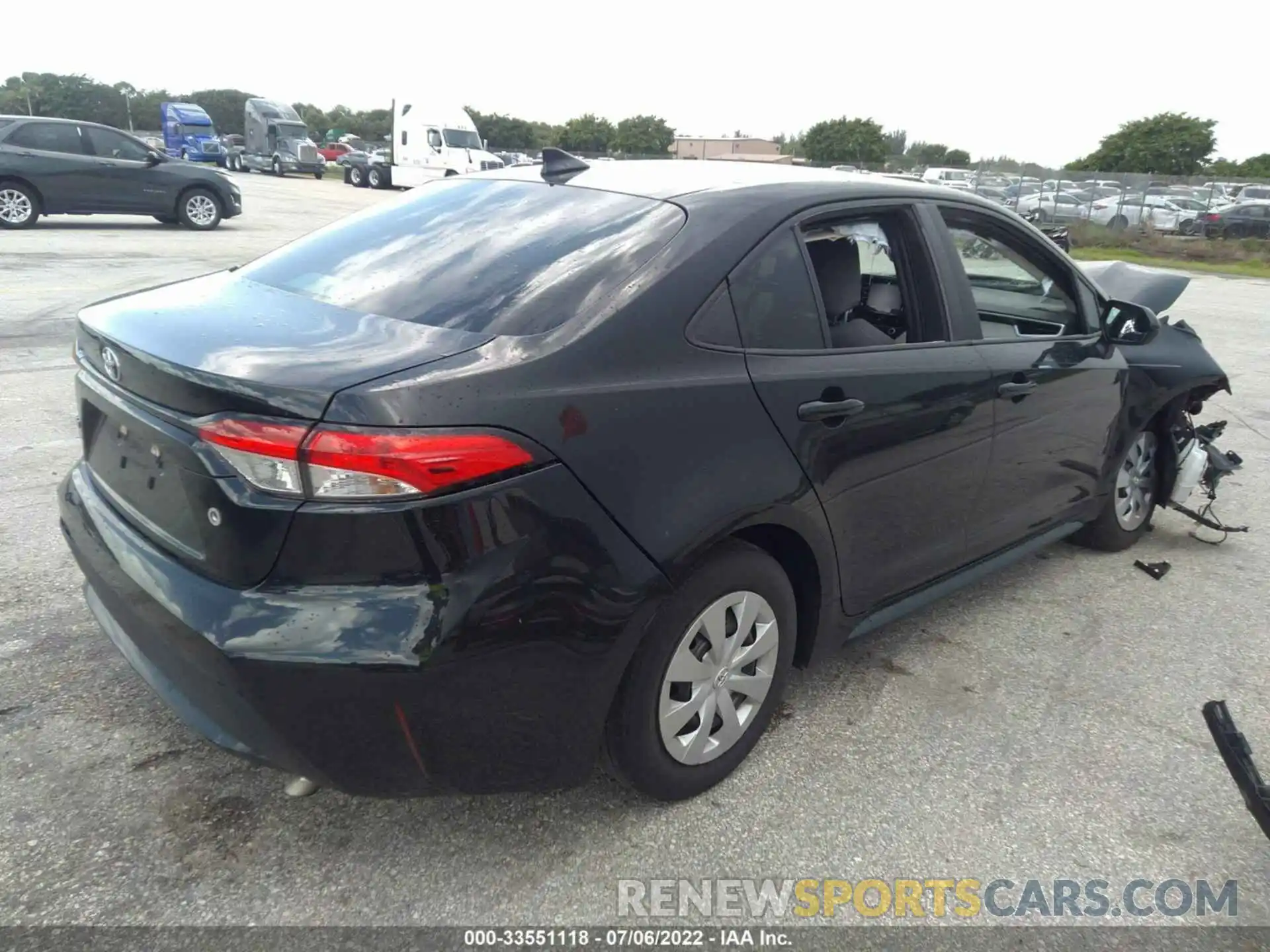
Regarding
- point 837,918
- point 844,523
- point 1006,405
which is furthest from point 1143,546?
point 837,918

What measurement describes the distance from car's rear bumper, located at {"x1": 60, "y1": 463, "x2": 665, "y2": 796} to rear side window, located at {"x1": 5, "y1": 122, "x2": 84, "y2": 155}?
15.3 m

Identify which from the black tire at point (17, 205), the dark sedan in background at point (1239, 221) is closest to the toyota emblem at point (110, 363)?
the black tire at point (17, 205)

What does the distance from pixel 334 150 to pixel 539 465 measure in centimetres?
6833

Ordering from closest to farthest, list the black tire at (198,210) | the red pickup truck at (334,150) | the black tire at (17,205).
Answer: the black tire at (17,205) → the black tire at (198,210) → the red pickup truck at (334,150)

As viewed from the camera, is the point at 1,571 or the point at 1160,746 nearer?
the point at 1160,746

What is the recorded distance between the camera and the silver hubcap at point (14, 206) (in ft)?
47.2

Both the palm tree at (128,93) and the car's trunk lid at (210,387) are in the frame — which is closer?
the car's trunk lid at (210,387)

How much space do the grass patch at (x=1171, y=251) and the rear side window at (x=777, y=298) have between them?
956 inches

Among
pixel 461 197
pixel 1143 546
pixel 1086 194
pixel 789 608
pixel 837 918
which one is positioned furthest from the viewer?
pixel 1086 194

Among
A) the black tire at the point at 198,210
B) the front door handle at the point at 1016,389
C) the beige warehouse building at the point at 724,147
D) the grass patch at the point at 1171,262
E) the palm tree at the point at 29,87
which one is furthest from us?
the palm tree at the point at 29,87

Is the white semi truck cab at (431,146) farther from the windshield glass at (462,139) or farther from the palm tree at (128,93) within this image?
the palm tree at (128,93)

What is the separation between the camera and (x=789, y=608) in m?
2.71

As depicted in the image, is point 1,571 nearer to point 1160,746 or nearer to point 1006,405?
point 1006,405

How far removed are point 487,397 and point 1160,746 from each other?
2501 millimetres
